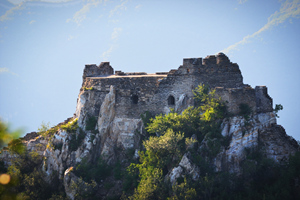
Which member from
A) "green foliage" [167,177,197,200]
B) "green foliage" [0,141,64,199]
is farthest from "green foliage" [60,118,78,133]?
"green foliage" [167,177,197,200]

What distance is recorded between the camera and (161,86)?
38.3m

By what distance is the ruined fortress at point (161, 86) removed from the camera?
123ft

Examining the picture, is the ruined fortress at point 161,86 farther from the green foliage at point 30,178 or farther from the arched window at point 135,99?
the green foliage at point 30,178

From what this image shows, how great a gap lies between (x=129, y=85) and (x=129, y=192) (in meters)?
12.9

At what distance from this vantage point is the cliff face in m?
34.3

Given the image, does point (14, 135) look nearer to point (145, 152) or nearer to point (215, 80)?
point (145, 152)

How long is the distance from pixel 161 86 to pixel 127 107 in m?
4.83

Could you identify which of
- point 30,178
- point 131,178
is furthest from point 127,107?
point 30,178

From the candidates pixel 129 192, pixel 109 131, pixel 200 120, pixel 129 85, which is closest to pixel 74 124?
pixel 109 131

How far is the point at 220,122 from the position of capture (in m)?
34.0

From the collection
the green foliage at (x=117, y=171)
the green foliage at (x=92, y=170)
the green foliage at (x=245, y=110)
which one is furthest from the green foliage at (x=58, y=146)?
the green foliage at (x=245, y=110)

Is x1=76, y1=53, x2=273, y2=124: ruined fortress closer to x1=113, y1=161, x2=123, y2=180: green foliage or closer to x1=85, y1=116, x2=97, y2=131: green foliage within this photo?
x1=85, y1=116, x2=97, y2=131: green foliage

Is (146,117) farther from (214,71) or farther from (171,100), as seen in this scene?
(214,71)

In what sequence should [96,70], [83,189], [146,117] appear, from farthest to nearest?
[96,70]
[146,117]
[83,189]
